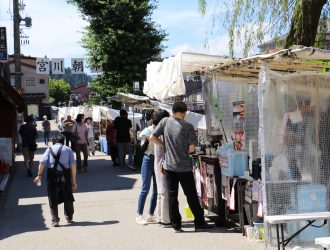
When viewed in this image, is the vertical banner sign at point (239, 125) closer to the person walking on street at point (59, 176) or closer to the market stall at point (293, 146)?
the market stall at point (293, 146)

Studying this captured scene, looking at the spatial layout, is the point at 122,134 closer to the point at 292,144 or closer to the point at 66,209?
the point at 66,209

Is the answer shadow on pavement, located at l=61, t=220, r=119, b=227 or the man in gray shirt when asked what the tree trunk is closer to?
the man in gray shirt

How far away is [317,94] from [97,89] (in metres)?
27.8

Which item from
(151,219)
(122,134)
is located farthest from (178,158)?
(122,134)

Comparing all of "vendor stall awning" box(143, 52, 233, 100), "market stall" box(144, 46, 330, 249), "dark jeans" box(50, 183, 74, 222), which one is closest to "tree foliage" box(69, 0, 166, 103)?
"vendor stall awning" box(143, 52, 233, 100)

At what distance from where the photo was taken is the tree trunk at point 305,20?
8.93 meters

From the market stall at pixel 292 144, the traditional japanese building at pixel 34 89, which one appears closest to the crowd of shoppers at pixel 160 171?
the market stall at pixel 292 144

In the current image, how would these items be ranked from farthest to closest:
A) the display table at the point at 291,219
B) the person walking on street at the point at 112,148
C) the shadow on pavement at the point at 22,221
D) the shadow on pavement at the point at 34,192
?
the person walking on street at the point at 112,148, the shadow on pavement at the point at 34,192, the shadow on pavement at the point at 22,221, the display table at the point at 291,219

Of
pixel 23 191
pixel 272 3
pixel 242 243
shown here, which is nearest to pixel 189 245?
pixel 242 243

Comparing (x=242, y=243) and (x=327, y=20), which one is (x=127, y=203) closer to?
(x=242, y=243)

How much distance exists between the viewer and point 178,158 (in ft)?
25.1

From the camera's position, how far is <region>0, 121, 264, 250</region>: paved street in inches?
287

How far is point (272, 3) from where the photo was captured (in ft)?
30.8

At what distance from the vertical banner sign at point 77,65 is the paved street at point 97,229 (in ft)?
58.0
